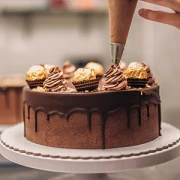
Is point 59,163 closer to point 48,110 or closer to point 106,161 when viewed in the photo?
point 106,161

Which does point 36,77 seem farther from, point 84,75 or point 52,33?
point 52,33

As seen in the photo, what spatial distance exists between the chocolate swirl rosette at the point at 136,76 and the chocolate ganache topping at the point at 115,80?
98mm

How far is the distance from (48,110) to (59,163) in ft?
0.90

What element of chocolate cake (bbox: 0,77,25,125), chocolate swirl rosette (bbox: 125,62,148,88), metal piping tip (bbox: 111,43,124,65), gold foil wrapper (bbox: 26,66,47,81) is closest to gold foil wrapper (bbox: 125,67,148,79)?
chocolate swirl rosette (bbox: 125,62,148,88)

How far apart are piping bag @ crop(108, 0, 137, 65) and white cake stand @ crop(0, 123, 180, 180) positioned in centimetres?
39

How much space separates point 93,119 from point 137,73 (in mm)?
271

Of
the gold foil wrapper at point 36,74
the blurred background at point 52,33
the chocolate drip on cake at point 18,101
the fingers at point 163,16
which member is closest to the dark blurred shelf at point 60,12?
the blurred background at point 52,33

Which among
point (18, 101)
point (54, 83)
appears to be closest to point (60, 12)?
point (18, 101)

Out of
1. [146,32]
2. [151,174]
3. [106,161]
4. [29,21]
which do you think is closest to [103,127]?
[106,161]

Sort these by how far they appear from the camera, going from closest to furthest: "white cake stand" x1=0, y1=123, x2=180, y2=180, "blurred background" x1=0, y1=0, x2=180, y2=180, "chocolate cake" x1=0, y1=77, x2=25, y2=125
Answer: "white cake stand" x1=0, y1=123, x2=180, y2=180, "chocolate cake" x1=0, y1=77, x2=25, y2=125, "blurred background" x1=0, y1=0, x2=180, y2=180

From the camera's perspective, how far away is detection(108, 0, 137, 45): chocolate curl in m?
1.33

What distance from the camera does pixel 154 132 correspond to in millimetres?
1521

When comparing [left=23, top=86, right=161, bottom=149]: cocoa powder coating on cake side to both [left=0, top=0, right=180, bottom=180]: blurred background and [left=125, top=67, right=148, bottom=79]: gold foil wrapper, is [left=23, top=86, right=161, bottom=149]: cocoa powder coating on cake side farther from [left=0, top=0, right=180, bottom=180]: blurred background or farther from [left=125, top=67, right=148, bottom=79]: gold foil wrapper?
[left=0, top=0, right=180, bottom=180]: blurred background

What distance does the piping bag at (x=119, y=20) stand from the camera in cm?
133
